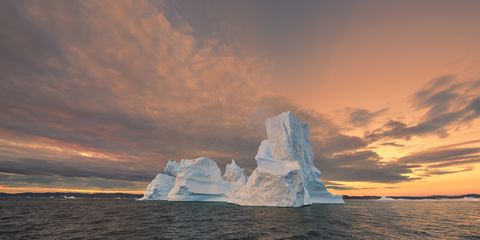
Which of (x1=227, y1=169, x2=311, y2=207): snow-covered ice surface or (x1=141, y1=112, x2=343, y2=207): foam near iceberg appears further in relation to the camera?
(x1=141, y1=112, x2=343, y2=207): foam near iceberg

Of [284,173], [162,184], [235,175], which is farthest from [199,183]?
[284,173]

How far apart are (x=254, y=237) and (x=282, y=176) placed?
2724 centimetres

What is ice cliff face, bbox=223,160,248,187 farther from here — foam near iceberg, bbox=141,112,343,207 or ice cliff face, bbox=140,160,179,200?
ice cliff face, bbox=140,160,179,200

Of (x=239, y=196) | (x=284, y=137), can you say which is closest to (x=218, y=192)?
(x=239, y=196)

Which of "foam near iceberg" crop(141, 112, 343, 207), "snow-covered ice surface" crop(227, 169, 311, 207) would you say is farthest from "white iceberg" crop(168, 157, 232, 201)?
"snow-covered ice surface" crop(227, 169, 311, 207)

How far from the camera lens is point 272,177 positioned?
44.0 m

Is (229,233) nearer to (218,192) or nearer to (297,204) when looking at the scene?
(297,204)

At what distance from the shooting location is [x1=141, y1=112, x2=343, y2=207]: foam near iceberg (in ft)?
144

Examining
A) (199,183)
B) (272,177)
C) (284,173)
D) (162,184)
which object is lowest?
(162,184)

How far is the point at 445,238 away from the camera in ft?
57.2

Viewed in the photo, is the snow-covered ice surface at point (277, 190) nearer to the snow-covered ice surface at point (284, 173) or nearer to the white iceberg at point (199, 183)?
the snow-covered ice surface at point (284, 173)

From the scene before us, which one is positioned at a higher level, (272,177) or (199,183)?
(272,177)

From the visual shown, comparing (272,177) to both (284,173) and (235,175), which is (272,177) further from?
(235,175)

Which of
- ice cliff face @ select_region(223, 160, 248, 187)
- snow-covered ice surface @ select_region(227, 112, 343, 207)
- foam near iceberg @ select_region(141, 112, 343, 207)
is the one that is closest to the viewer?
snow-covered ice surface @ select_region(227, 112, 343, 207)
